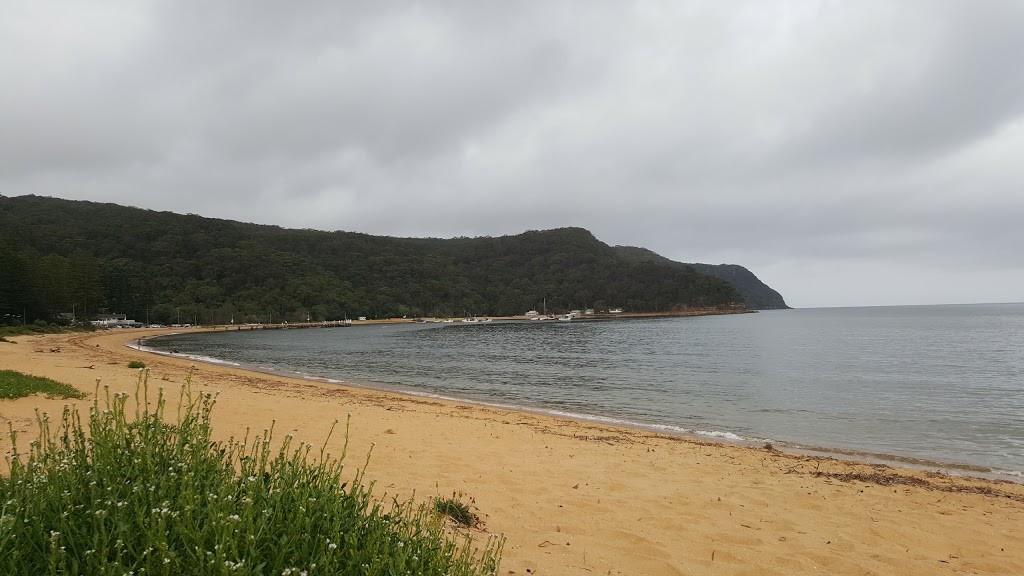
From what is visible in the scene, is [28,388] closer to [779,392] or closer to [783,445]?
[783,445]

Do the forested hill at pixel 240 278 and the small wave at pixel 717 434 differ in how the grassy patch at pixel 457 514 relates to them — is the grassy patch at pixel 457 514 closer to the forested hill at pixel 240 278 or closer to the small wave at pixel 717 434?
the small wave at pixel 717 434

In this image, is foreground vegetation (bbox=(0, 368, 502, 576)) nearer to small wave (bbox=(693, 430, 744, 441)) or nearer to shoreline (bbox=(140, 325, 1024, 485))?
shoreline (bbox=(140, 325, 1024, 485))

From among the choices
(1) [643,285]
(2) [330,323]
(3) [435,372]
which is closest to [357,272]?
(2) [330,323]

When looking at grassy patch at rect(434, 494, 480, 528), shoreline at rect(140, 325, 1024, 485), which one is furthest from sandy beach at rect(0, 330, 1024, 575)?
shoreline at rect(140, 325, 1024, 485)

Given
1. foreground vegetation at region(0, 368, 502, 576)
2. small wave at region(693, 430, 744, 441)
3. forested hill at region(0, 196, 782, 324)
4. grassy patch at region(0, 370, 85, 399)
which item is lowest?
small wave at region(693, 430, 744, 441)

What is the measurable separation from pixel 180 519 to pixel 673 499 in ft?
20.6

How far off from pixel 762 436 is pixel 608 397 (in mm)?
7467

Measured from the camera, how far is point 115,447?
122 inches

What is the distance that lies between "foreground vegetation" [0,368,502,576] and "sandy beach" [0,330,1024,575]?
185cm

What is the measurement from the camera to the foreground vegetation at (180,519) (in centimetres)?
226

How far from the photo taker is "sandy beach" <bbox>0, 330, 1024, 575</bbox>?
17.2 ft

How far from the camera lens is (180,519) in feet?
8.18

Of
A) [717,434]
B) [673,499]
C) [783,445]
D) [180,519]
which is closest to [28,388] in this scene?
[180,519]

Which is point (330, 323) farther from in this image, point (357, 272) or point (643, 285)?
point (643, 285)
